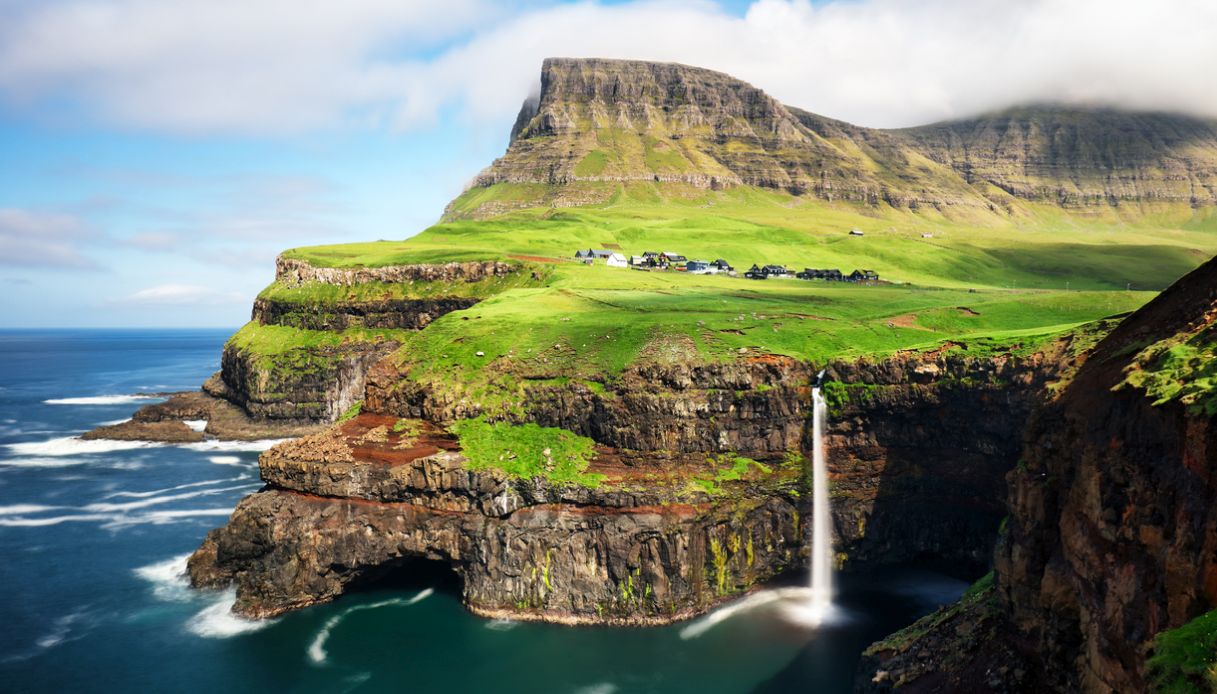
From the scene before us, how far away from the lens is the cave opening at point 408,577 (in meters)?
58.8

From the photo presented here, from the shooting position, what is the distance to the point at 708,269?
132m

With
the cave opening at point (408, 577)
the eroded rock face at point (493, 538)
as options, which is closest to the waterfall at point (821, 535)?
the eroded rock face at point (493, 538)

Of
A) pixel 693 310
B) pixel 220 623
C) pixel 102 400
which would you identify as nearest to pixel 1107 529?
pixel 693 310

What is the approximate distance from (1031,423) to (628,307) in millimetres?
50804

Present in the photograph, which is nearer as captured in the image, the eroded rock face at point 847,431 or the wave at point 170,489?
the eroded rock face at point 847,431

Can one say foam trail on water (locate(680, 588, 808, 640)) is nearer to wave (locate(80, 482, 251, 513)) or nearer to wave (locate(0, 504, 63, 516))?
wave (locate(80, 482, 251, 513))

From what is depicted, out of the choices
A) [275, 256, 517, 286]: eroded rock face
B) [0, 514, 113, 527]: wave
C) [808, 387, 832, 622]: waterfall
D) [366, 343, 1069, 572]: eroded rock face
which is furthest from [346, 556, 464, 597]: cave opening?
[275, 256, 517, 286]: eroded rock face

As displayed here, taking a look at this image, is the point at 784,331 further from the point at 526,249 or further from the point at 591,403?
the point at 526,249

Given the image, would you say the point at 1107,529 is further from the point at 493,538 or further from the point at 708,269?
the point at 708,269

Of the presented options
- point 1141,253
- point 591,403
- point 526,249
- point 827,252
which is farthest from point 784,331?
point 1141,253

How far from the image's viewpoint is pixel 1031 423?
33.7 m

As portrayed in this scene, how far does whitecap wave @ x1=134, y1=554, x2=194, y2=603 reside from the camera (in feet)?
191

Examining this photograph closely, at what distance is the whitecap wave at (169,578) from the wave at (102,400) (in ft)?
345

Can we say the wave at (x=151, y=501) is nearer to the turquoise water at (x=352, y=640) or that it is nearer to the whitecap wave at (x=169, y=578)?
the turquoise water at (x=352, y=640)
